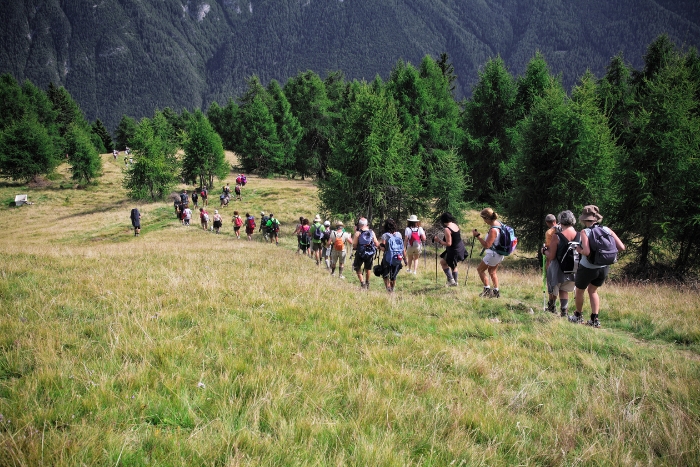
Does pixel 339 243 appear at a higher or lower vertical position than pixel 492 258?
lower

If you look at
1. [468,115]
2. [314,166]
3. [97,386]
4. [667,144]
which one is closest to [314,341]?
[97,386]

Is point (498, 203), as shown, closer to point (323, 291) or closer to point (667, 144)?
point (667, 144)

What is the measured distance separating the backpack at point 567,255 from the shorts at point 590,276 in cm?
49

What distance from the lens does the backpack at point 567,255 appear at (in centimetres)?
704

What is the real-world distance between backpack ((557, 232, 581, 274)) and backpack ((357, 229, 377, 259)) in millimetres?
4573

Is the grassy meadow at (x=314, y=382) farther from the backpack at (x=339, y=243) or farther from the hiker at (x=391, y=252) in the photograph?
the backpack at (x=339, y=243)

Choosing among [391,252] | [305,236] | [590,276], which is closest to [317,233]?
[305,236]

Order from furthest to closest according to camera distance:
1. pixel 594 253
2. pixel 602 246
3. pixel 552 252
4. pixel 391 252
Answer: pixel 391 252 → pixel 552 252 → pixel 594 253 → pixel 602 246

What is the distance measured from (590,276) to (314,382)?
20.1ft

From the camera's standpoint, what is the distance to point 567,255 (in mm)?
7055

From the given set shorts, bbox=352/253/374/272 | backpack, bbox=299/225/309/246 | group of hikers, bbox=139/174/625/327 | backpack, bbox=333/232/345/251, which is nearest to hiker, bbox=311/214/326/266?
backpack, bbox=299/225/309/246

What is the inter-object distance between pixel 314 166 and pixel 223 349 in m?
51.9

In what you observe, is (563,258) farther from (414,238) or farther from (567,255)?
(414,238)

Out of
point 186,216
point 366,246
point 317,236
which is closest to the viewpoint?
point 366,246
